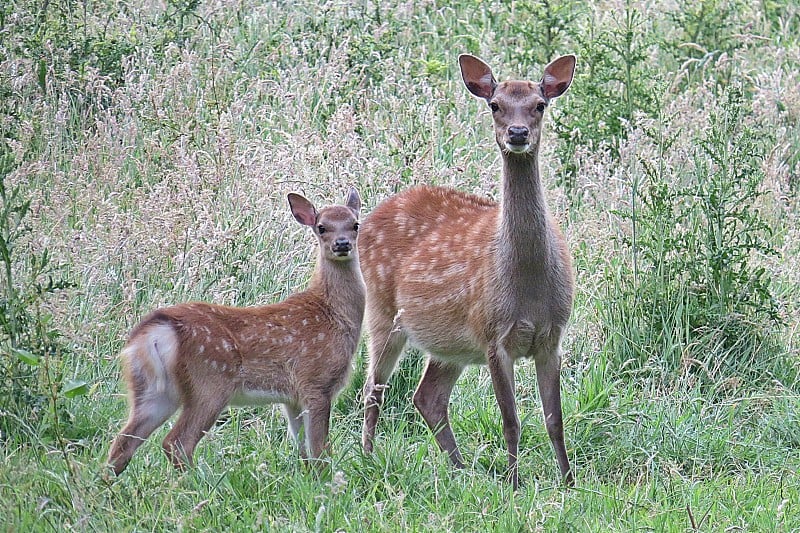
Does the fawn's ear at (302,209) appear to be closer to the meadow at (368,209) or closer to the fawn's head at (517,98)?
the meadow at (368,209)

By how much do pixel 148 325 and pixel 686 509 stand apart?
2244 mm

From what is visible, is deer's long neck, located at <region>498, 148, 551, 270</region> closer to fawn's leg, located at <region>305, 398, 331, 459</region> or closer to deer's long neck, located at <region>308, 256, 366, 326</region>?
deer's long neck, located at <region>308, 256, 366, 326</region>

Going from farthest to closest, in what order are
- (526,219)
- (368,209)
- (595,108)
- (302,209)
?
(595,108) → (368,209) → (302,209) → (526,219)

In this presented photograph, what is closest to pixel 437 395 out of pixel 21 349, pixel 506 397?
pixel 506 397

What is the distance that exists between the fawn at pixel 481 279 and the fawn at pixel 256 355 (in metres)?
0.28

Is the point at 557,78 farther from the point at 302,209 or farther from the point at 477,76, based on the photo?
the point at 302,209

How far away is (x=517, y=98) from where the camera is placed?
565 centimetres

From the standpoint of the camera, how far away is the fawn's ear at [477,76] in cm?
601

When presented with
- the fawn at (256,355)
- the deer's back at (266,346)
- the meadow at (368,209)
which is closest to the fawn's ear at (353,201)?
the fawn at (256,355)

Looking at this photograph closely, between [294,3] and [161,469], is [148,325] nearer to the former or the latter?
[161,469]

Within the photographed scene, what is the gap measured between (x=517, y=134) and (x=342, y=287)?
1.08 m

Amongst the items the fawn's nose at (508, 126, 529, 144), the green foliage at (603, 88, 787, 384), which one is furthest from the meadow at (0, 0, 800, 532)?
the fawn's nose at (508, 126, 529, 144)

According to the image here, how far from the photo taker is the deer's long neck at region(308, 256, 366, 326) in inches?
226

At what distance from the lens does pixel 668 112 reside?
9125mm
